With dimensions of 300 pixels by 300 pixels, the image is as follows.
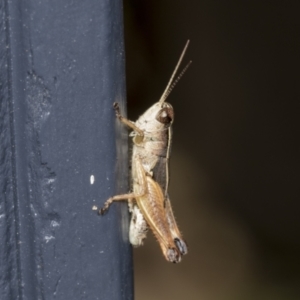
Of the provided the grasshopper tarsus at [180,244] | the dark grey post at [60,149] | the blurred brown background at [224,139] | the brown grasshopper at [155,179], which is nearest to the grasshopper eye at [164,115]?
the brown grasshopper at [155,179]

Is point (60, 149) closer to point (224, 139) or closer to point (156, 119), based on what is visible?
point (156, 119)

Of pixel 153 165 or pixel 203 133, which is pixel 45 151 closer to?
pixel 153 165

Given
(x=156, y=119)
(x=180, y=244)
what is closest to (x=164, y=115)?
(x=156, y=119)

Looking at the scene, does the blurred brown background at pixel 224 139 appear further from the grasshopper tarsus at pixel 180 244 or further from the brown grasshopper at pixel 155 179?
the grasshopper tarsus at pixel 180 244

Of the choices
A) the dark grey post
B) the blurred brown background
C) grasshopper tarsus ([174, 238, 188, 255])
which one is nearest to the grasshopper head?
grasshopper tarsus ([174, 238, 188, 255])

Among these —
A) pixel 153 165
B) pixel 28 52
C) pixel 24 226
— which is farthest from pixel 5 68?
pixel 153 165

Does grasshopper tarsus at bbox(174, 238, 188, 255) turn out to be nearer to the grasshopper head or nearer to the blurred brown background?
the grasshopper head
